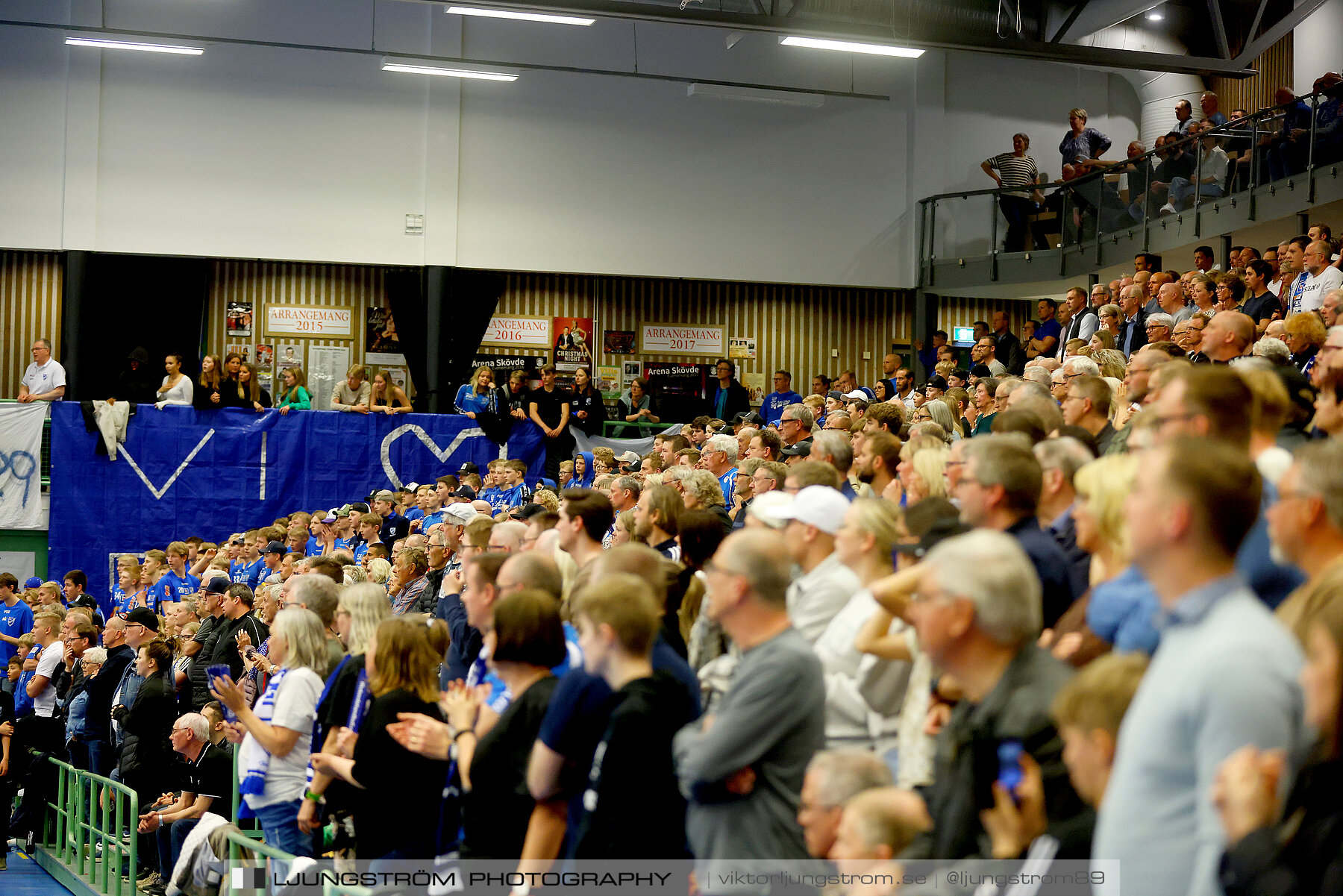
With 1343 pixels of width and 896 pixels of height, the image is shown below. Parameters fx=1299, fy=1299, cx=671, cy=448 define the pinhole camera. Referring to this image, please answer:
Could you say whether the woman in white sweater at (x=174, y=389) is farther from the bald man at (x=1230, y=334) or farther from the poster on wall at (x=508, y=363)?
the bald man at (x=1230, y=334)

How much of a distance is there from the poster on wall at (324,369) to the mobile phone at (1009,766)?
15112 millimetres

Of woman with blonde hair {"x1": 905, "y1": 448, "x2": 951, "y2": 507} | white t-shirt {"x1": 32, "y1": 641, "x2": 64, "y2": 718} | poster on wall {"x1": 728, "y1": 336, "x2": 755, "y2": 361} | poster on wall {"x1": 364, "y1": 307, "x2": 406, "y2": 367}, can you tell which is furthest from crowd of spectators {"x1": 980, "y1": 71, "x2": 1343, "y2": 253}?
white t-shirt {"x1": 32, "y1": 641, "x2": 64, "y2": 718}

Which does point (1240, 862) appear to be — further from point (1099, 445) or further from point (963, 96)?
point (963, 96)

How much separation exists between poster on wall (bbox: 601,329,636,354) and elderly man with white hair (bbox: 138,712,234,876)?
Result: 10.5 meters

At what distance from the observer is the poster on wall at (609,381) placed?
17359 millimetres

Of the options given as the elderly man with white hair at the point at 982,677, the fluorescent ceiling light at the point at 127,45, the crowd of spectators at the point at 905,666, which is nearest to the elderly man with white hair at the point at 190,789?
the crowd of spectators at the point at 905,666

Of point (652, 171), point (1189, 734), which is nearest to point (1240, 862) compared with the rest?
point (1189, 734)

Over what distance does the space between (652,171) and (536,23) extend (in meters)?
2.37

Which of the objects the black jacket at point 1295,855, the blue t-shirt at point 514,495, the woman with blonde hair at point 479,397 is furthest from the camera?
the woman with blonde hair at point 479,397

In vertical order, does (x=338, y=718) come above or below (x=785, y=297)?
below

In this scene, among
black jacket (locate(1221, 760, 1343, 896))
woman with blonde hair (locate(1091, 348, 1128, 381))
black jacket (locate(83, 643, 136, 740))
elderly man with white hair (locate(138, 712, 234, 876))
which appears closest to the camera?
black jacket (locate(1221, 760, 1343, 896))

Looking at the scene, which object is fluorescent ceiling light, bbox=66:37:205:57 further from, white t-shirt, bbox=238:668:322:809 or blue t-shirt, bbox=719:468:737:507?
white t-shirt, bbox=238:668:322:809

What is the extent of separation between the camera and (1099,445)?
17.5ft

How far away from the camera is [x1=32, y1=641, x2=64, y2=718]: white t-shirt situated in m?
9.83
